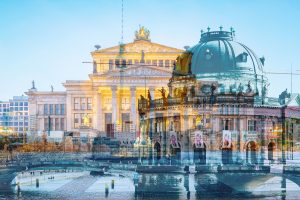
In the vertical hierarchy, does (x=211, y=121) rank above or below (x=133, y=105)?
below

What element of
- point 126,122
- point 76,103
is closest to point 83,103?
point 76,103

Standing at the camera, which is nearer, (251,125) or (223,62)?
(251,125)

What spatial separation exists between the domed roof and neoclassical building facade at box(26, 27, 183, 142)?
5177cm

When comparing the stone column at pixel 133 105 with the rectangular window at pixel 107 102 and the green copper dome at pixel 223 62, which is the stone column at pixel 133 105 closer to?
the rectangular window at pixel 107 102

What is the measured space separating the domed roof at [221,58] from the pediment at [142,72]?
188 ft

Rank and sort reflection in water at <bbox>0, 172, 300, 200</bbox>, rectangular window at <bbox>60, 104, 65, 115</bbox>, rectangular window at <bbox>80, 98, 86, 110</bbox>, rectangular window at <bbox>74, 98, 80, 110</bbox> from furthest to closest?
1. rectangular window at <bbox>60, 104, 65, 115</bbox>
2. rectangular window at <bbox>74, 98, 80, 110</bbox>
3. rectangular window at <bbox>80, 98, 86, 110</bbox>
4. reflection in water at <bbox>0, 172, 300, 200</bbox>

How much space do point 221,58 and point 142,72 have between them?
6254cm

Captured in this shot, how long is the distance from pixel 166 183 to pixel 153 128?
1089 centimetres

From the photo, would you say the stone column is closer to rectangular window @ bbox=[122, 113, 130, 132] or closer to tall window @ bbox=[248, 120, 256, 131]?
rectangular window @ bbox=[122, 113, 130, 132]

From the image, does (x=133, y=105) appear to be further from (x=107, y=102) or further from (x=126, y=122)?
(x=107, y=102)

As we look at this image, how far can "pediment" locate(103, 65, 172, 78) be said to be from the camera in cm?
16262

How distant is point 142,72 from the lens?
164 metres

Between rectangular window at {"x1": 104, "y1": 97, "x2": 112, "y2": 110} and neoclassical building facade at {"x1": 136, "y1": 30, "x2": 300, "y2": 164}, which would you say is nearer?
neoclassical building facade at {"x1": 136, "y1": 30, "x2": 300, "y2": 164}

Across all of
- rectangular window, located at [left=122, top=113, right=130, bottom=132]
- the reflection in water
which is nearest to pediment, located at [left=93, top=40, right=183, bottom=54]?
rectangular window, located at [left=122, top=113, right=130, bottom=132]
